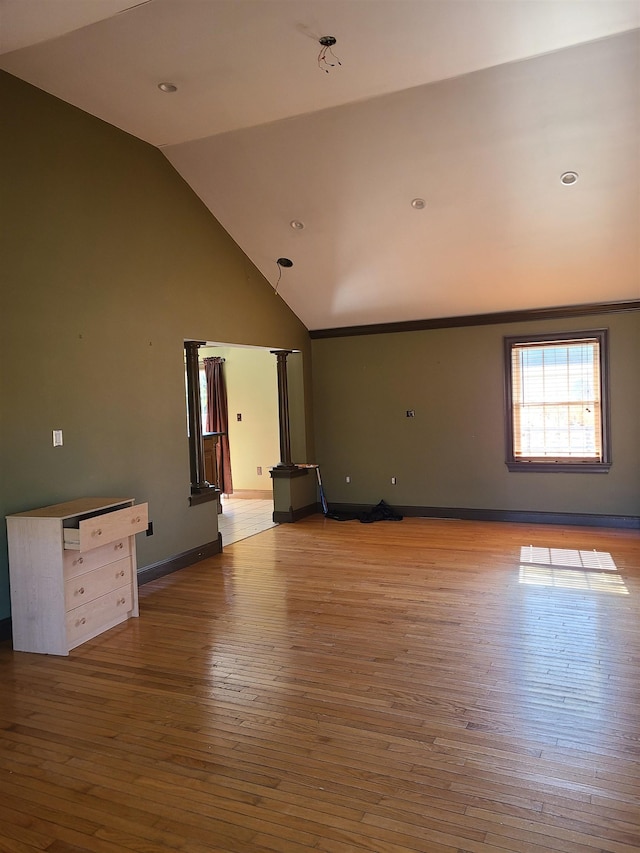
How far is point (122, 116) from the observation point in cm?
445

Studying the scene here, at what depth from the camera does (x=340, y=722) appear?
106 inches

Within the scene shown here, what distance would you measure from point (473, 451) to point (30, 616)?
4975 mm

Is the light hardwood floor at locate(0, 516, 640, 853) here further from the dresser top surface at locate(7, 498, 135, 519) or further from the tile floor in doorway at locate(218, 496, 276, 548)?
the tile floor in doorway at locate(218, 496, 276, 548)

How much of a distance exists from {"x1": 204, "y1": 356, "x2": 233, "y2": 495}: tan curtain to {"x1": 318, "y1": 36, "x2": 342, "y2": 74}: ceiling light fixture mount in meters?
5.81

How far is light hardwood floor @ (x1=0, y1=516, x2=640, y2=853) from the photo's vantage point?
6.63 feet

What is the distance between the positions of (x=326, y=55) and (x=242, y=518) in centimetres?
539

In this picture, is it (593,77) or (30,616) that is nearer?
(30,616)

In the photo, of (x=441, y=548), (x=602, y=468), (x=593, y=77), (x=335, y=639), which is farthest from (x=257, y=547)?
(x=593, y=77)

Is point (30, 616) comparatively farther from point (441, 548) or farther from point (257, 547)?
point (441, 548)

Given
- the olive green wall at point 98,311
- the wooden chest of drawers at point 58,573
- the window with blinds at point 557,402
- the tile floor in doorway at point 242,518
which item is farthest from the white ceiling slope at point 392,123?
the tile floor in doorway at point 242,518

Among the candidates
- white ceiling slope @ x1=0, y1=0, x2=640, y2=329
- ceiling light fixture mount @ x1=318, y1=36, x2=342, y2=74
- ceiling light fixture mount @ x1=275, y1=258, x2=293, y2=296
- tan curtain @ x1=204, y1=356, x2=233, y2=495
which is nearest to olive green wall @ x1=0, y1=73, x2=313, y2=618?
white ceiling slope @ x1=0, y1=0, x2=640, y2=329

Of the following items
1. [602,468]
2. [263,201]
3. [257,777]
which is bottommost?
[257,777]

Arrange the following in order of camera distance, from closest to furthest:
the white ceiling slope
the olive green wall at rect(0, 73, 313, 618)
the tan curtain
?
the white ceiling slope
the olive green wall at rect(0, 73, 313, 618)
the tan curtain

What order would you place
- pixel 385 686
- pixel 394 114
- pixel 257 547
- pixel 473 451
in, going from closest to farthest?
1. pixel 385 686
2. pixel 394 114
3. pixel 257 547
4. pixel 473 451
